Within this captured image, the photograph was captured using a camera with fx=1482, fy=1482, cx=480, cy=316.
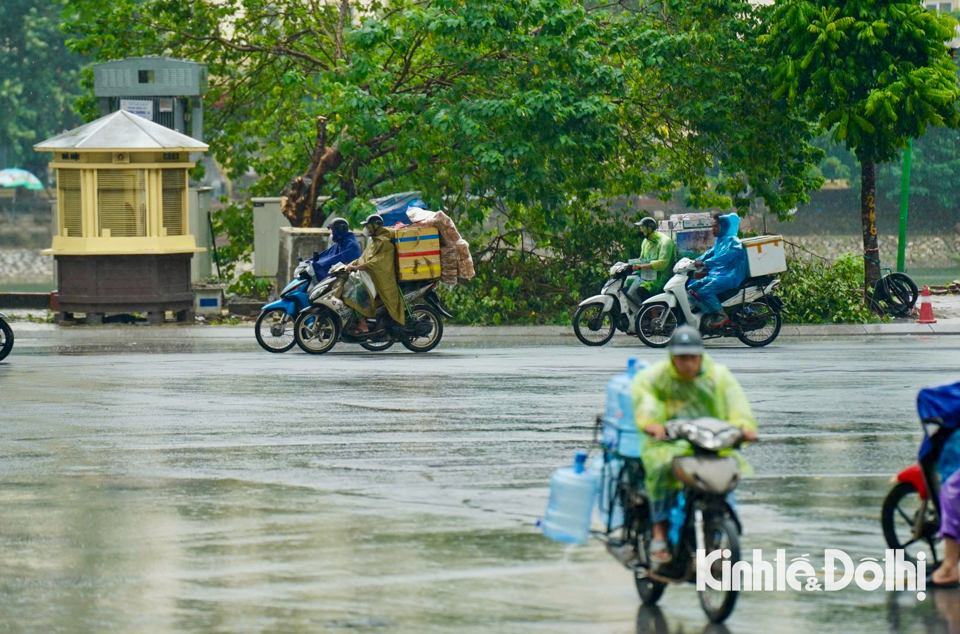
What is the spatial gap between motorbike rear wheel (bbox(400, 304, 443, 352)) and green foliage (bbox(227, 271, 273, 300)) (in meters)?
8.20

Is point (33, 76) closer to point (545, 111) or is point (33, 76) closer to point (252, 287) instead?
point (252, 287)

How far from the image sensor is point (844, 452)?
35.6 feet

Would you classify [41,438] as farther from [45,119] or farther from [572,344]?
[45,119]

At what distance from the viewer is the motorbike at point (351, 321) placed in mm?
18766

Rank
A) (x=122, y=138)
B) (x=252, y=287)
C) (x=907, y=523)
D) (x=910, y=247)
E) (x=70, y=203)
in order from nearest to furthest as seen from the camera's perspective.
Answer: (x=907, y=523) → (x=122, y=138) → (x=70, y=203) → (x=252, y=287) → (x=910, y=247)

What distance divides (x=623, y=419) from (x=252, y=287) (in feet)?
68.7

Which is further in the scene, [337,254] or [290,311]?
[337,254]

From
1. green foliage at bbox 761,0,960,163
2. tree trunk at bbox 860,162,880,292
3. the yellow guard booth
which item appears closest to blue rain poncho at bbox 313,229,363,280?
the yellow guard booth

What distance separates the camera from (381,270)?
18.7 m

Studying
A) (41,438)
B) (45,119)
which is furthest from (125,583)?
(45,119)

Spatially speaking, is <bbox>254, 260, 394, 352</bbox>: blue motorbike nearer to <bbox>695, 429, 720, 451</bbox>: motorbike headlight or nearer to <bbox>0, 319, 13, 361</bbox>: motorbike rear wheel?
<bbox>0, 319, 13, 361</bbox>: motorbike rear wheel

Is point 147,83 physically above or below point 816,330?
above

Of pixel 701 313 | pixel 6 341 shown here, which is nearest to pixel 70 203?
pixel 6 341

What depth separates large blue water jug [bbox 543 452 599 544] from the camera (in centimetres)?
722
